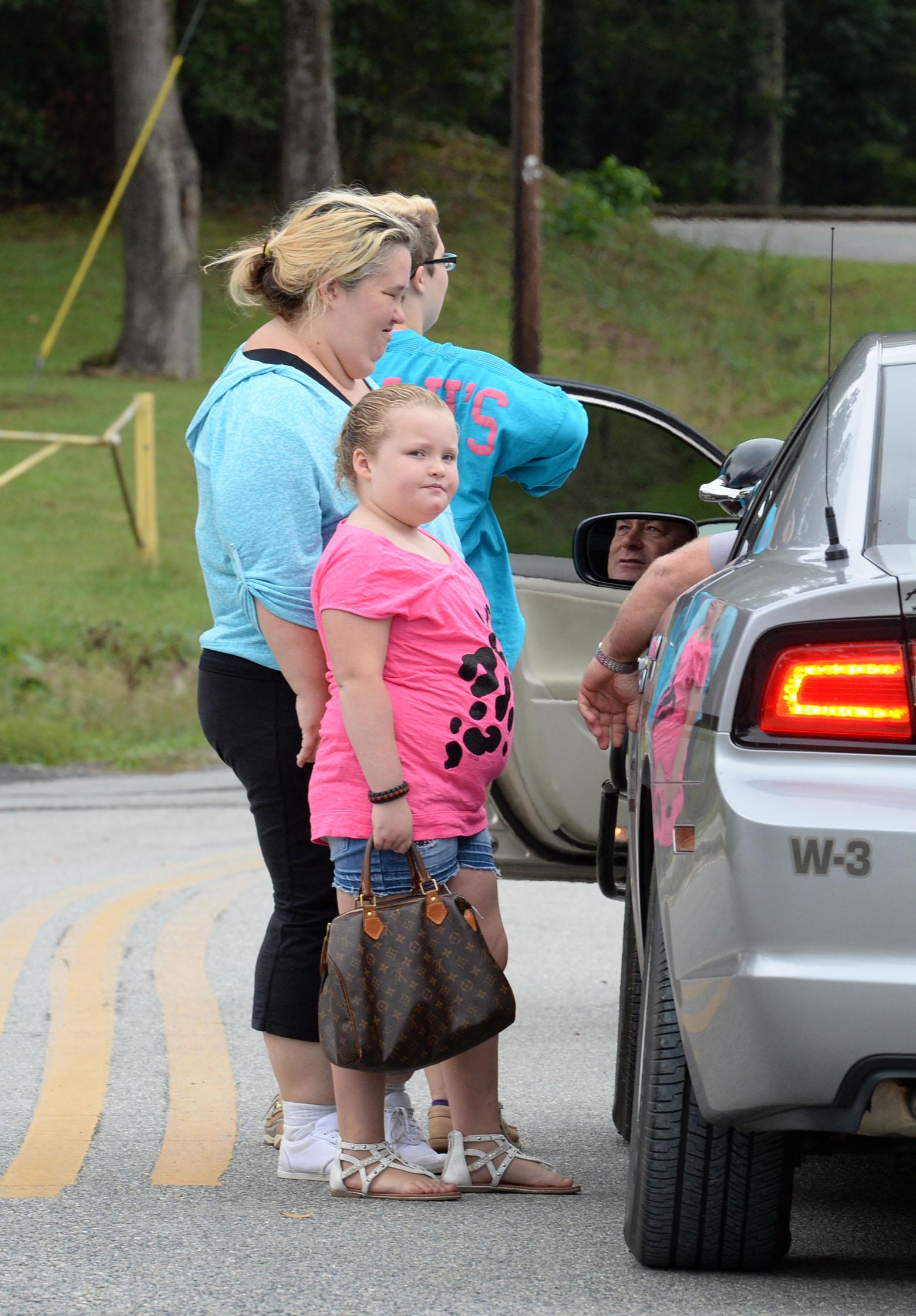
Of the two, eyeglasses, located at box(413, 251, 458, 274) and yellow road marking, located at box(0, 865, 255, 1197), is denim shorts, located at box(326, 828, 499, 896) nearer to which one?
yellow road marking, located at box(0, 865, 255, 1197)

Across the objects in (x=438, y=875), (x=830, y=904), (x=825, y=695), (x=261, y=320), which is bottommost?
(x=261, y=320)

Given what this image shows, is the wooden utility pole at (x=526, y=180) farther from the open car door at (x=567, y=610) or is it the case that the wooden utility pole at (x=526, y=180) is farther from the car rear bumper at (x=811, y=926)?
the car rear bumper at (x=811, y=926)

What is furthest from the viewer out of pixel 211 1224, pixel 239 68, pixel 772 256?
pixel 239 68

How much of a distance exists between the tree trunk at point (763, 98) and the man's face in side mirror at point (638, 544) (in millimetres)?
45276

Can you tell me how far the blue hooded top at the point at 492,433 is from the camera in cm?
420

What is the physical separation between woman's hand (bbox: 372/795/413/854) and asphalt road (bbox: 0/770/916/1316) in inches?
27.2

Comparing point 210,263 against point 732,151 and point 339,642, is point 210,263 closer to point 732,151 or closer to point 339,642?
point 339,642

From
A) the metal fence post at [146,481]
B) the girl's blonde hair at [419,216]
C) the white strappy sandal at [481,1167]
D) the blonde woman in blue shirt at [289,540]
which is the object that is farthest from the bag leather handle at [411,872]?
the metal fence post at [146,481]

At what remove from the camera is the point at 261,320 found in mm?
28484

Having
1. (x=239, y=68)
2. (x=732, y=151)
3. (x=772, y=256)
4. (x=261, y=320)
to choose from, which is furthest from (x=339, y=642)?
(x=732, y=151)

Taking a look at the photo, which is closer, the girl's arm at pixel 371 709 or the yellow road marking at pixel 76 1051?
the girl's arm at pixel 371 709

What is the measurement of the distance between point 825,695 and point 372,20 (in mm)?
37693

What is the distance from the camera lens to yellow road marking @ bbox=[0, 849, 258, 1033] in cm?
595

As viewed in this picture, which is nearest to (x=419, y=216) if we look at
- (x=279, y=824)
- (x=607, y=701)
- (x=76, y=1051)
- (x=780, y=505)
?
(x=607, y=701)
